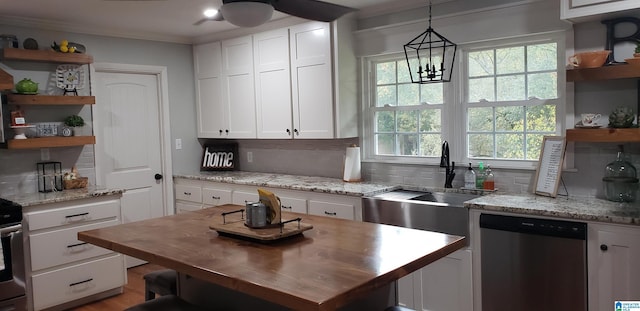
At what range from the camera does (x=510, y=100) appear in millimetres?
3508

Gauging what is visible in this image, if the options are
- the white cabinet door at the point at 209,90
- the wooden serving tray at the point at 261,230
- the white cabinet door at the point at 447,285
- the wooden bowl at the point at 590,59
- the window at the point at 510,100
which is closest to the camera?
the wooden serving tray at the point at 261,230

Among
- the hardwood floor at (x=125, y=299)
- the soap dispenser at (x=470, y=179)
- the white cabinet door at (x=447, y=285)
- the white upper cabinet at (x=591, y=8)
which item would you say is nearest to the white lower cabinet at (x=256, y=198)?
the white cabinet door at (x=447, y=285)

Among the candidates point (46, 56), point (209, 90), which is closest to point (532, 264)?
point (209, 90)

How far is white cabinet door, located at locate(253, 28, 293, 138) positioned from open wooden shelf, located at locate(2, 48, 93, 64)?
1.48m

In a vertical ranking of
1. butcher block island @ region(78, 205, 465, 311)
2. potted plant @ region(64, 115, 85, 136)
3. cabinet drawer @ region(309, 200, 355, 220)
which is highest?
potted plant @ region(64, 115, 85, 136)

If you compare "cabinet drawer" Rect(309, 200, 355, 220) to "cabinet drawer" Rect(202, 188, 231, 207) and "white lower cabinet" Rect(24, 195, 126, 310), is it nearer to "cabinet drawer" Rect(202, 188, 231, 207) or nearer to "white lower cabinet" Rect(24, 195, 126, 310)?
"cabinet drawer" Rect(202, 188, 231, 207)

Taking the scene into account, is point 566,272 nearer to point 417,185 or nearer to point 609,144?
point 609,144

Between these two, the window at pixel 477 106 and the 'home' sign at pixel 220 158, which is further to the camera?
the 'home' sign at pixel 220 158

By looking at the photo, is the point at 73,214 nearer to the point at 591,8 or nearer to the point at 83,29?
the point at 83,29

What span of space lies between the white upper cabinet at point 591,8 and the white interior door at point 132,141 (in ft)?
12.6

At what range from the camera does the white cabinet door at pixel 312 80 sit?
13.4ft

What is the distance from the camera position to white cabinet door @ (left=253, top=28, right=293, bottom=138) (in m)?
4.43

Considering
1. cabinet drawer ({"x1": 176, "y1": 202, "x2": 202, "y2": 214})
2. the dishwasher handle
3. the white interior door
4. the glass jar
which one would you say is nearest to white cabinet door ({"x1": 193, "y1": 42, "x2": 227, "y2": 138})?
the white interior door

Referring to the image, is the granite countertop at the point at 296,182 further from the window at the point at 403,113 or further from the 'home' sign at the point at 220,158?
the window at the point at 403,113
